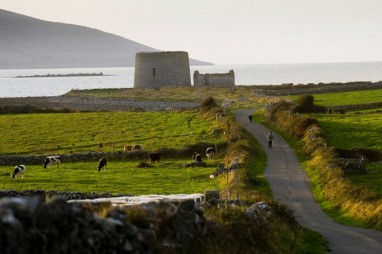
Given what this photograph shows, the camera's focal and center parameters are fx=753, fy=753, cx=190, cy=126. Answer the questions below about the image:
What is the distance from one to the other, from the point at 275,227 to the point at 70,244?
11.3 metres

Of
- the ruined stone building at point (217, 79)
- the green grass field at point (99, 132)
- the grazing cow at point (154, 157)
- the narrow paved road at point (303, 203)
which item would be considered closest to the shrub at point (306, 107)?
the green grass field at point (99, 132)

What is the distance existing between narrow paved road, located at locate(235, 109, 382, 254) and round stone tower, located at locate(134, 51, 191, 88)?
275ft

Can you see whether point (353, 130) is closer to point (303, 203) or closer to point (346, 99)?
point (303, 203)

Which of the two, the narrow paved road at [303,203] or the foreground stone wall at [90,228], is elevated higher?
the foreground stone wall at [90,228]

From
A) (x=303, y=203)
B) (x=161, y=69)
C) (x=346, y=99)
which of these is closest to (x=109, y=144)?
(x=303, y=203)

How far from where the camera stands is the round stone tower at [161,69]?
142875 mm

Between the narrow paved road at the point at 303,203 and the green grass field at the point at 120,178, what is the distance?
3648 millimetres

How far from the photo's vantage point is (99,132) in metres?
71.7

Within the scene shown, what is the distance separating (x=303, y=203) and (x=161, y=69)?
109 metres

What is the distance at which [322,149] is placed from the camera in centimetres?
4838

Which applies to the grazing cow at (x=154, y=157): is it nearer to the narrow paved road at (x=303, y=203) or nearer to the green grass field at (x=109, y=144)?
the green grass field at (x=109, y=144)

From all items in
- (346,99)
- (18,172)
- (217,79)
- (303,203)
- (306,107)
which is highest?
(217,79)

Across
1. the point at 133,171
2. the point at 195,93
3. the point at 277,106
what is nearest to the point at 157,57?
the point at 195,93

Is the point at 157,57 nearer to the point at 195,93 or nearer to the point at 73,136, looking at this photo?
the point at 195,93
